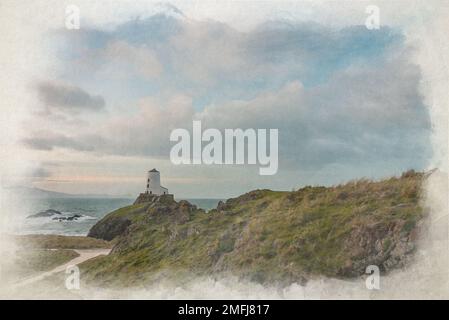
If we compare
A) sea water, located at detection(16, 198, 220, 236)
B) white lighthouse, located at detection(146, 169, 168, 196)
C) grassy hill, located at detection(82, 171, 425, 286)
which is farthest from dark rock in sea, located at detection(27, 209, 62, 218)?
white lighthouse, located at detection(146, 169, 168, 196)

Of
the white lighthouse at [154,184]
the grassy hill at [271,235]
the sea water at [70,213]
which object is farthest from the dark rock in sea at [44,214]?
the white lighthouse at [154,184]

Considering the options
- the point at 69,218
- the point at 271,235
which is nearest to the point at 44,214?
the point at 69,218

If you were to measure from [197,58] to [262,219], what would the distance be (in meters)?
2.50

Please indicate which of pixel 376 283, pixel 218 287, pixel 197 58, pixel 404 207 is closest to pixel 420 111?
pixel 404 207

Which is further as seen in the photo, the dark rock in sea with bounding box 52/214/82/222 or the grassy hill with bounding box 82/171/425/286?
the dark rock in sea with bounding box 52/214/82/222

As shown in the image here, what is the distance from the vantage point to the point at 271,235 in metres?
6.80

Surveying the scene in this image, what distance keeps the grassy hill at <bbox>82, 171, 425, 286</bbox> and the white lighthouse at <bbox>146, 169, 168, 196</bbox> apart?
0.18 metres

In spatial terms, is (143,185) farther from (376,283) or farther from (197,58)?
(376,283)

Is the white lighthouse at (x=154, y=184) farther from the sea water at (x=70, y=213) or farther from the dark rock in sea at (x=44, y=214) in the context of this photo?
the dark rock in sea at (x=44, y=214)

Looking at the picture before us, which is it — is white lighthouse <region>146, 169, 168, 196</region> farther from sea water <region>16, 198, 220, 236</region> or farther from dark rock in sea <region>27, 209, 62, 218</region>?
dark rock in sea <region>27, 209, 62, 218</region>

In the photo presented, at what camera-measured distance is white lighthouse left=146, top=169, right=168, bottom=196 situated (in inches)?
274

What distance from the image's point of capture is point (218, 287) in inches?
266

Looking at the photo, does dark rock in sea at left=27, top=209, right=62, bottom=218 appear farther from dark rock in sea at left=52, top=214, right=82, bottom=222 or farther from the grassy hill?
the grassy hill

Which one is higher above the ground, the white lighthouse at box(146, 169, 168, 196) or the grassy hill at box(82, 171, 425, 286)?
the white lighthouse at box(146, 169, 168, 196)
